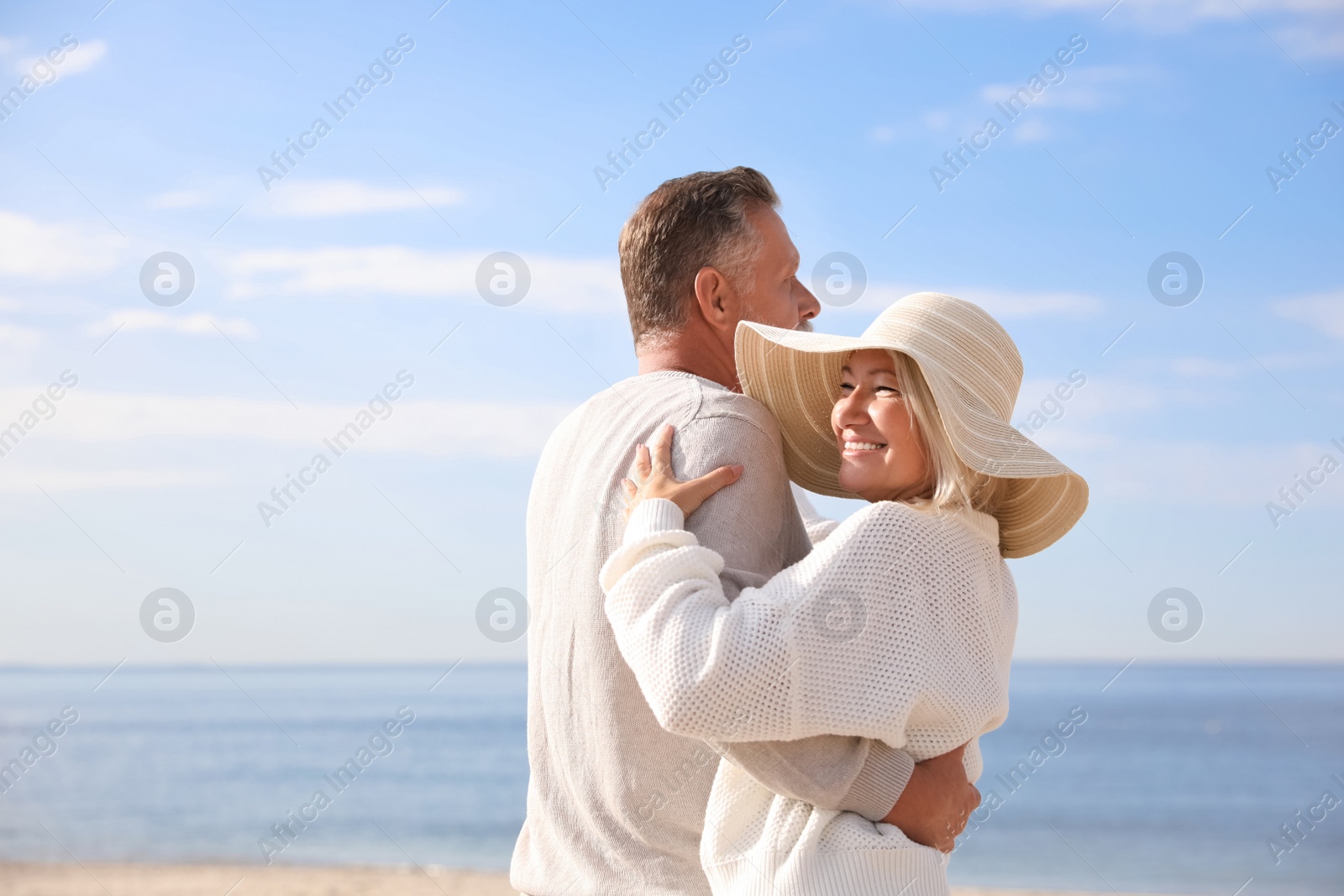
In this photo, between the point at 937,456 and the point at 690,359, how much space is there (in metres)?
0.66

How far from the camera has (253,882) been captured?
511 inches

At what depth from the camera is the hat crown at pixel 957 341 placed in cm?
189

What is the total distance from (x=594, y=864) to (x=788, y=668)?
647mm

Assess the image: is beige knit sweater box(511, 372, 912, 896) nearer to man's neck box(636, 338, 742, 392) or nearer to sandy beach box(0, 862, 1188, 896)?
man's neck box(636, 338, 742, 392)

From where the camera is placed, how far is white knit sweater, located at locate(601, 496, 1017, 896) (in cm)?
158

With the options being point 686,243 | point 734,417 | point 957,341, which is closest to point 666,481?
point 734,417

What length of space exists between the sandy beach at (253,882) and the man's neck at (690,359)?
32.9 ft

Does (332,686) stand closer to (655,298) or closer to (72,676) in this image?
(72,676)

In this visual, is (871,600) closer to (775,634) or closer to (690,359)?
(775,634)

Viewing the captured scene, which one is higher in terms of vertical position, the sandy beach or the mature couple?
the mature couple

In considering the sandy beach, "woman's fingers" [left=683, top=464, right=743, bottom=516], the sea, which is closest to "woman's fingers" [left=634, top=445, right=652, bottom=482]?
"woman's fingers" [left=683, top=464, right=743, bottom=516]

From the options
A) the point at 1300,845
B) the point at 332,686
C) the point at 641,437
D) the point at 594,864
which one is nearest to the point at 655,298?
the point at 641,437

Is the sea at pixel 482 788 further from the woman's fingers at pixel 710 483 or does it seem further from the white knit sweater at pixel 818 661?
the woman's fingers at pixel 710 483

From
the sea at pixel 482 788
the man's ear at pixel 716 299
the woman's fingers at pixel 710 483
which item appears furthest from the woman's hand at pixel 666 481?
the sea at pixel 482 788
